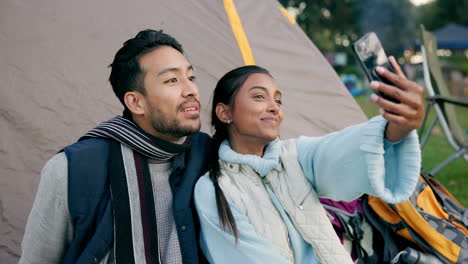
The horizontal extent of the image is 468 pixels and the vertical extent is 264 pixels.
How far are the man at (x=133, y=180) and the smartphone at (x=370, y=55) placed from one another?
2.04ft

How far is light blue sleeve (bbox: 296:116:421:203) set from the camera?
1230 mm

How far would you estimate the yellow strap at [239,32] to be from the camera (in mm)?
2551

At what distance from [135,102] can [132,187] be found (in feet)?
1.08

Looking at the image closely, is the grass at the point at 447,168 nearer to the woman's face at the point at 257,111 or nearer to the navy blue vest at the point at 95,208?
the woman's face at the point at 257,111

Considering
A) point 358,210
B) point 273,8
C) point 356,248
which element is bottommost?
point 356,248

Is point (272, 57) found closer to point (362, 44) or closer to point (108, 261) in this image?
point (362, 44)

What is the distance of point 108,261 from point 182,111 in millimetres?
579

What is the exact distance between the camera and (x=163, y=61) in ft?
5.30

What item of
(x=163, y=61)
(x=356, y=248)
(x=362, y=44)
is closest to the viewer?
(x=362, y=44)

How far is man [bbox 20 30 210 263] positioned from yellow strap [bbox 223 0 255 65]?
0.89m

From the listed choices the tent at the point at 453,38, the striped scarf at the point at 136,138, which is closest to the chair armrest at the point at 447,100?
the striped scarf at the point at 136,138

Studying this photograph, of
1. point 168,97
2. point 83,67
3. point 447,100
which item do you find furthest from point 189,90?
point 447,100

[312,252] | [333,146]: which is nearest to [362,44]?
[333,146]

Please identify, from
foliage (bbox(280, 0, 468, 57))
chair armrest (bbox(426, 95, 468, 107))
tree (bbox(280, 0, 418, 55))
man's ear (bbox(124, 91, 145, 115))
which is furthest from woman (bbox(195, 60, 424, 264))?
tree (bbox(280, 0, 418, 55))
